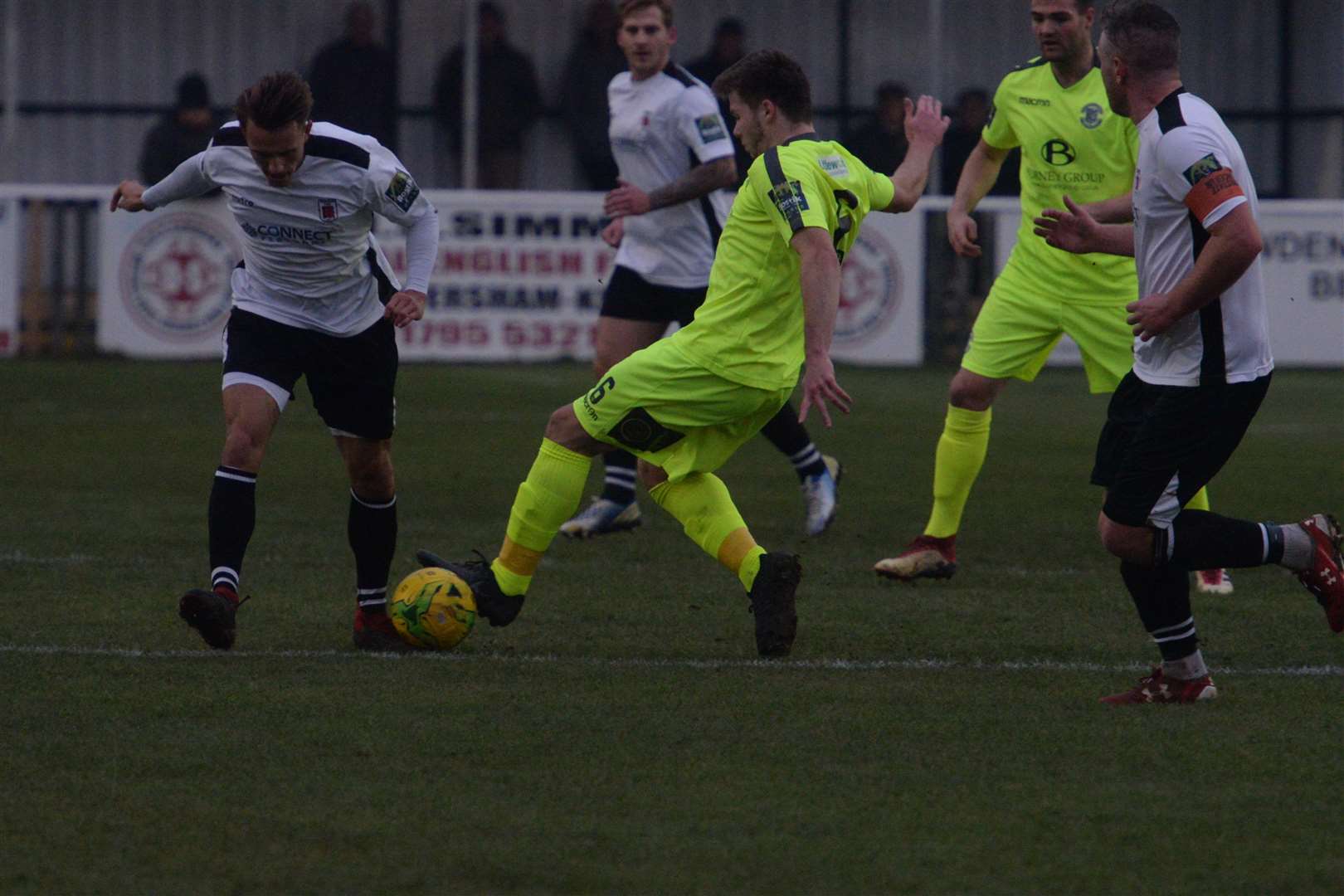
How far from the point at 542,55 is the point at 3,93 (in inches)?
232

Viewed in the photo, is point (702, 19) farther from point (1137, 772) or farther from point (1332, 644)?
point (1137, 772)

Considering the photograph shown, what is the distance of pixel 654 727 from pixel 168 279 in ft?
42.2

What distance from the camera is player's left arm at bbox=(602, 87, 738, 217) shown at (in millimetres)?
8922

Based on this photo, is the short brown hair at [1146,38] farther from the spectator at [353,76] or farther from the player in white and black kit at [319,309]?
the spectator at [353,76]

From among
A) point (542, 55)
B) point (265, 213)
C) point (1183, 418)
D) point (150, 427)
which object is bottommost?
point (150, 427)

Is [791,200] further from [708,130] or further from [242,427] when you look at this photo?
[708,130]

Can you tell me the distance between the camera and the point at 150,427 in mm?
12836

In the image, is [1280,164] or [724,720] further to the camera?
[1280,164]

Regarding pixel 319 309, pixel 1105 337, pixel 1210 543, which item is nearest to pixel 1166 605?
pixel 1210 543

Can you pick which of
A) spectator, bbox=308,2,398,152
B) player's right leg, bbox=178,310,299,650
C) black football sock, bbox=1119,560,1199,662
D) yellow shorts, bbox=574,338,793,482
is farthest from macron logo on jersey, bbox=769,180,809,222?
spectator, bbox=308,2,398,152

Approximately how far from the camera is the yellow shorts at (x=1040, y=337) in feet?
24.5

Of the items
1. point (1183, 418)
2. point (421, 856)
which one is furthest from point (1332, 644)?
point (421, 856)

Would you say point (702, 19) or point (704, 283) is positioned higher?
point (702, 19)

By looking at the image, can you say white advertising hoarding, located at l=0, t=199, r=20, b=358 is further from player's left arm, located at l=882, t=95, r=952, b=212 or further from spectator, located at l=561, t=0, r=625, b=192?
player's left arm, located at l=882, t=95, r=952, b=212
